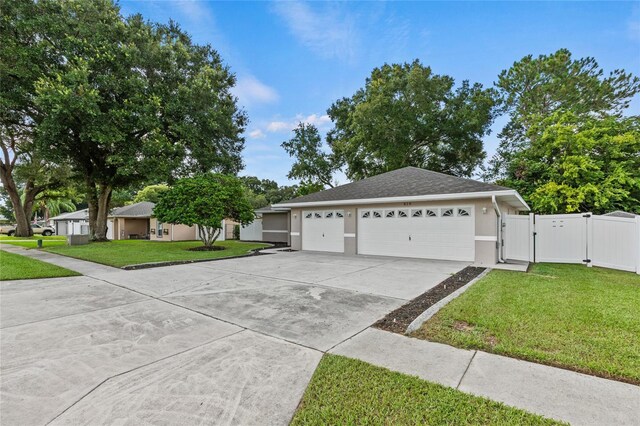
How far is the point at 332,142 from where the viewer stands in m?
26.2

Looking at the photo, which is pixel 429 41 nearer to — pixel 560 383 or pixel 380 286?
pixel 380 286

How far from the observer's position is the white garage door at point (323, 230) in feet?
43.4

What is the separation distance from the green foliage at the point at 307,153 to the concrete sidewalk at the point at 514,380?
22.6 m

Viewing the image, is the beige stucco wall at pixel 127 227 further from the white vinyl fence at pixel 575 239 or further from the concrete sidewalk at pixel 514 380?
the concrete sidewalk at pixel 514 380

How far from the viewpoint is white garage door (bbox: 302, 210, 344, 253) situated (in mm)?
13242

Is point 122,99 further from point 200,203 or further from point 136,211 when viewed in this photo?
point 136,211

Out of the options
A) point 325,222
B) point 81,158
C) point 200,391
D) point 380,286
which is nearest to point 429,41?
point 325,222

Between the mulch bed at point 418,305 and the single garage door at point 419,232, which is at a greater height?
the single garage door at point 419,232

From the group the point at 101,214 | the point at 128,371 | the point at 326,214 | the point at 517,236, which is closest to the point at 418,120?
the point at 326,214

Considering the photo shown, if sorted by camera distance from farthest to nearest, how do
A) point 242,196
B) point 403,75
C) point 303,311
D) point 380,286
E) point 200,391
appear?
point 403,75, point 242,196, point 380,286, point 303,311, point 200,391

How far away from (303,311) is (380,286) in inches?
93.4

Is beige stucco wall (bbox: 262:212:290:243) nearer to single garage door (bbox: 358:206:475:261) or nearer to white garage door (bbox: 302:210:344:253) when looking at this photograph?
white garage door (bbox: 302:210:344:253)

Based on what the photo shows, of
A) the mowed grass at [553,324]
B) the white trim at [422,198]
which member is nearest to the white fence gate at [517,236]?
the white trim at [422,198]

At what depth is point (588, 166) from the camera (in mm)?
13484
